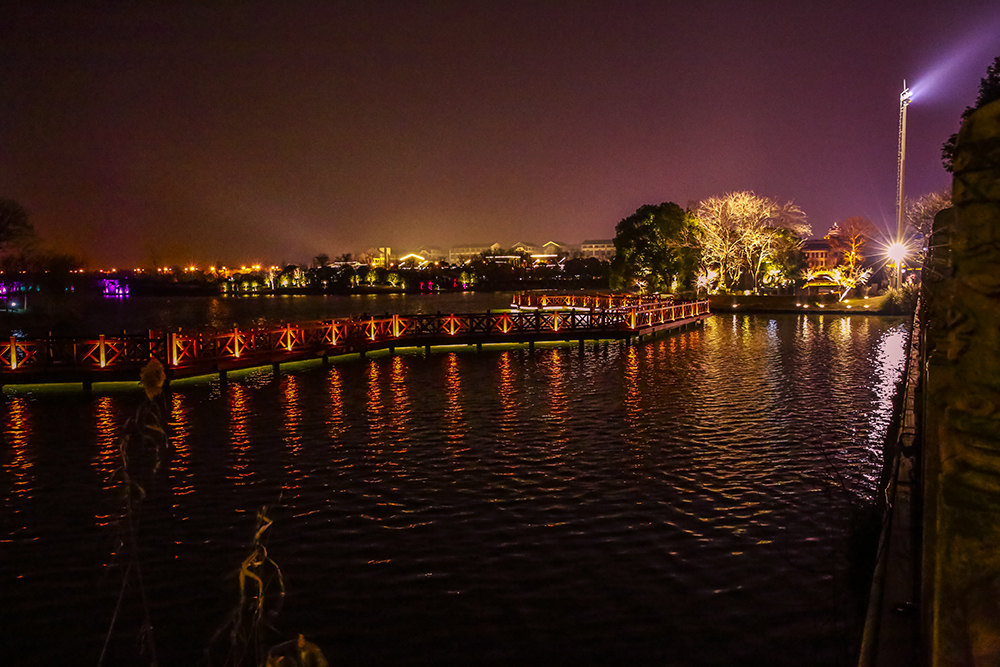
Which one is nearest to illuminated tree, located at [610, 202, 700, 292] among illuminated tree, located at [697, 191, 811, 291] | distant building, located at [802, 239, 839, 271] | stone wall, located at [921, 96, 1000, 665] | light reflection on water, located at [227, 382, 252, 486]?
illuminated tree, located at [697, 191, 811, 291]

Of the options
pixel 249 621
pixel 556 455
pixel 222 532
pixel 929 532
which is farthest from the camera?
pixel 556 455

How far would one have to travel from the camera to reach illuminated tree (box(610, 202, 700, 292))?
59750 millimetres

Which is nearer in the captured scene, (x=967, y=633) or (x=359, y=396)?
(x=967, y=633)

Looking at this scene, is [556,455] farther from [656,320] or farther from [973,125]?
[656,320]

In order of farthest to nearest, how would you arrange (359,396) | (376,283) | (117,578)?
(376,283), (359,396), (117,578)

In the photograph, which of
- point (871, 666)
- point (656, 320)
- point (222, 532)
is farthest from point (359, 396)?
point (656, 320)

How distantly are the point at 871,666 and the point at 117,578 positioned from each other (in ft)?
26.4

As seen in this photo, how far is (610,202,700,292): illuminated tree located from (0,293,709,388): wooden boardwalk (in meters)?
17.9

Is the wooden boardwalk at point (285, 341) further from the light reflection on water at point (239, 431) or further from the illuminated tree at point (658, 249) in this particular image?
the illuminated tree at point (658, 249)

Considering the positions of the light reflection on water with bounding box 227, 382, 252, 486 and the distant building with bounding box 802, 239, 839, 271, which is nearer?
the light reflection on water with bounding box 227, 382, 252, 486

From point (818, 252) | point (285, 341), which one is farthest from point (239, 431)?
point (818, 252)

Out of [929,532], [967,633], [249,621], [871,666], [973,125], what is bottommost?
[249,621]

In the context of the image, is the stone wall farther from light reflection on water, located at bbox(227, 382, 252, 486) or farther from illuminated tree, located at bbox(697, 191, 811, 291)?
illuminated tree, located at bbox(697, 191, 811, 291)

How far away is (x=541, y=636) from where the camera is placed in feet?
22.3
